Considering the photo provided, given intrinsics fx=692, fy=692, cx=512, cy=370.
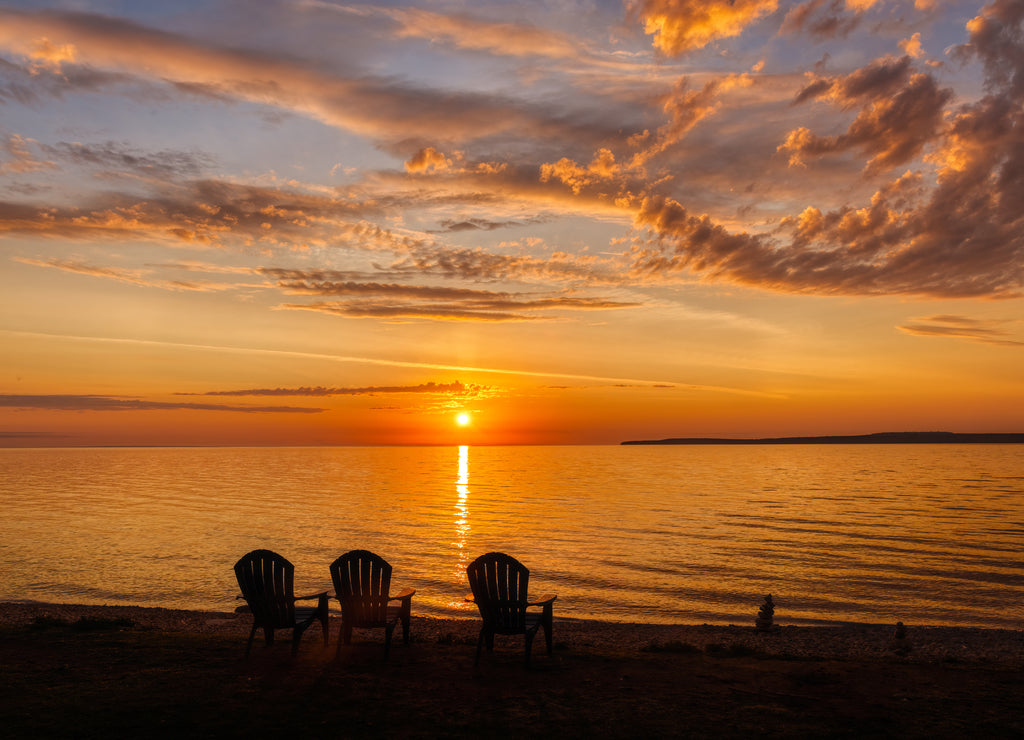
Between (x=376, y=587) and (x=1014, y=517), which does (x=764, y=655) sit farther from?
(x=1014, y=517)

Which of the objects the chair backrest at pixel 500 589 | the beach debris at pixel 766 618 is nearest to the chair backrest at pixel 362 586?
the chair backrest at pixel 500 589

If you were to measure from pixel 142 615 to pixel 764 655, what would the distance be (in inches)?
517

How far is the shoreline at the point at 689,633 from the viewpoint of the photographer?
12281mm

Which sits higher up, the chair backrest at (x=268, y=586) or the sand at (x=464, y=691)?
the chair backrest at (x=268, y=586)

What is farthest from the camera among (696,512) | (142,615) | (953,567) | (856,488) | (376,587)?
(856,488)

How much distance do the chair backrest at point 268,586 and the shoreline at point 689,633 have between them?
6.71 feet

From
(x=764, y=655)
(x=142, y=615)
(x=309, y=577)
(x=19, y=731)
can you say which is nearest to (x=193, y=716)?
(x=19, y=731)

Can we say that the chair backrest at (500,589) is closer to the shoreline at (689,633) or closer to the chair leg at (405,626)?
the chair leg at (405,626)

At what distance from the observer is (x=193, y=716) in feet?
21.6

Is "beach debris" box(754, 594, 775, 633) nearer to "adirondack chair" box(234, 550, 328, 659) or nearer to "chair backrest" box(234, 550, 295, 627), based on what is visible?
"adirondack chair" box(234, 550, 328, 659)

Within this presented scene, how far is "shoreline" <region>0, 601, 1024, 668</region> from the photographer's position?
12281mm

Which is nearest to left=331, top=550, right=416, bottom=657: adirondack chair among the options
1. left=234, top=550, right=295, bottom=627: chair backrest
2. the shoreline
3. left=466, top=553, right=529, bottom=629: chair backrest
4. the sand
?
the sand

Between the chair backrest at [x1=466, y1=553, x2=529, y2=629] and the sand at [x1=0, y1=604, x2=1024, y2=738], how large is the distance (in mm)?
613

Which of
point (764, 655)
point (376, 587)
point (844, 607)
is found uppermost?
point (376, 587)
